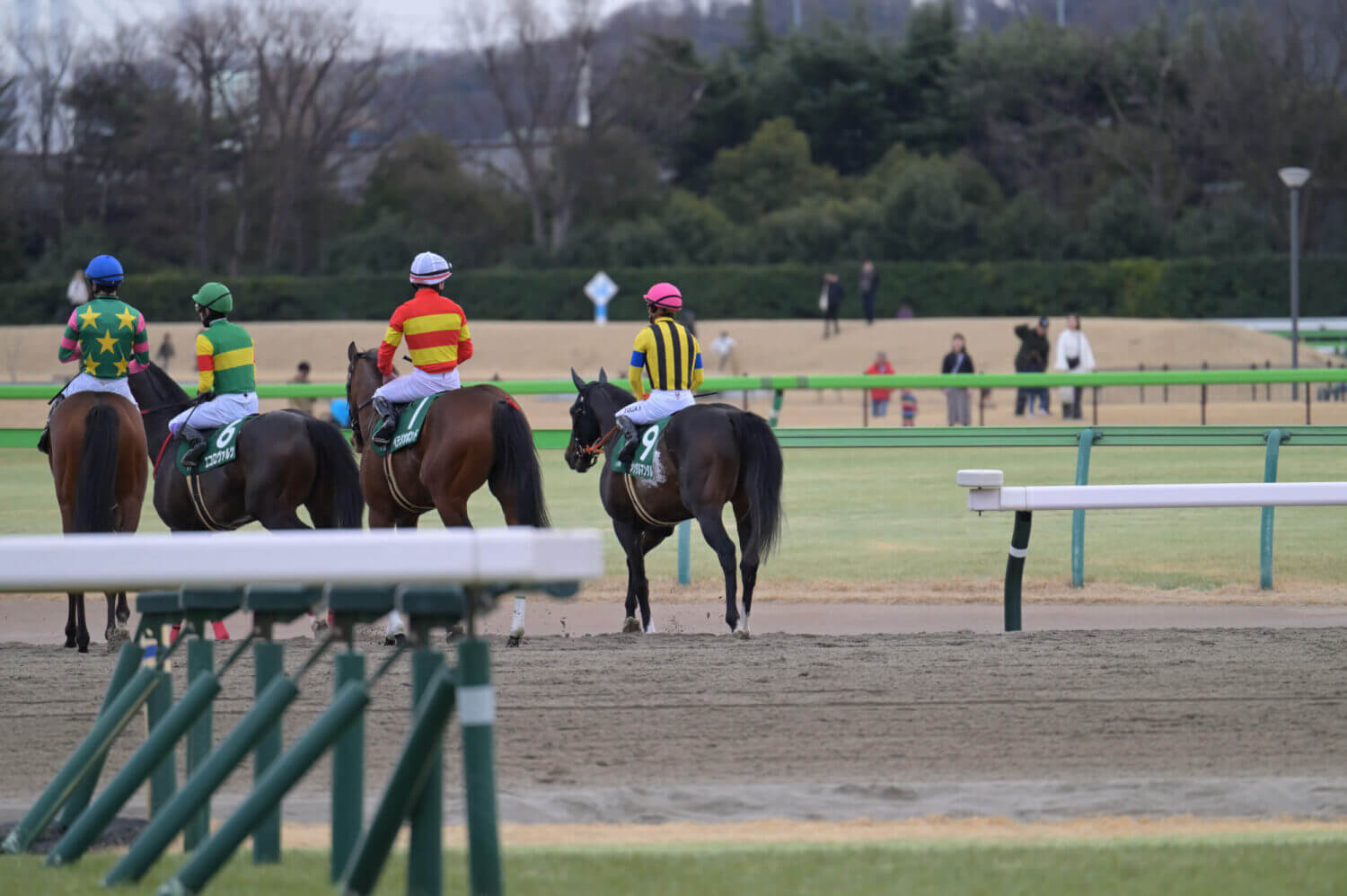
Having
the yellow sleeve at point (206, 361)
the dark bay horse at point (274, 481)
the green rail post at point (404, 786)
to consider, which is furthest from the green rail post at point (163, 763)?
the yellow sleeve at point (206, 361)

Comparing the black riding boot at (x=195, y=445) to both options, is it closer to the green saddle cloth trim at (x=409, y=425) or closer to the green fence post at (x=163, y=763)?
the green saddle cloth trim at (x=409, y=425)

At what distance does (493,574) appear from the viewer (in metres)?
2.90

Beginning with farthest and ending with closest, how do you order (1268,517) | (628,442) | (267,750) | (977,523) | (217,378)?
1. (977,523)
2. (1268,517)
3. (628,442)
4. (217,378)
5. (267,750)

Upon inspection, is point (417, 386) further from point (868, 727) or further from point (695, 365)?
point (868, 727)

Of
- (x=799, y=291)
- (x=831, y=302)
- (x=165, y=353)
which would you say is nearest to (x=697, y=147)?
(x=799, y=291)

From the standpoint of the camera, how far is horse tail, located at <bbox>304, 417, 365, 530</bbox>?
28.8ft

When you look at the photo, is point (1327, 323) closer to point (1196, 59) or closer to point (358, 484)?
point (1196, 59)

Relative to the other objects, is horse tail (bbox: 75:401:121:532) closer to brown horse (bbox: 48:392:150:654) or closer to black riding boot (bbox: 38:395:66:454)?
brown horse (bbox: 48:392:150:654)

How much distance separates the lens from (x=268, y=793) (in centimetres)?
317

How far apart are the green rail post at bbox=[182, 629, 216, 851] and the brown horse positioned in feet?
15.3

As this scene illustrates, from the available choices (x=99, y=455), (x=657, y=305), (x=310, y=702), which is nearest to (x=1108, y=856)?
(x=310, y=702)

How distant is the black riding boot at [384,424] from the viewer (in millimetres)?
8812

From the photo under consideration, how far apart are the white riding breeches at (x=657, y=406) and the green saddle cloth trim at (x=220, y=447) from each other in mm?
1955

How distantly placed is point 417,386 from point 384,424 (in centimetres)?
26
